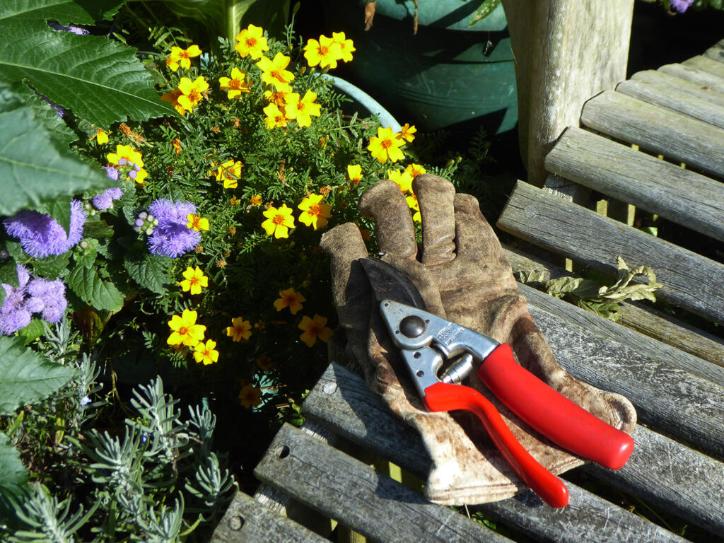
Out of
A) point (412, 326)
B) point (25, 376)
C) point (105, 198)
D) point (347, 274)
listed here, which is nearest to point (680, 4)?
point (347, 274)

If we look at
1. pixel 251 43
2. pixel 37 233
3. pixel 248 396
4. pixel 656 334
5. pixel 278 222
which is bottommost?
pixel 248 396

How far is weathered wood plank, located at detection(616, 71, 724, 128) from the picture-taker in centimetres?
267

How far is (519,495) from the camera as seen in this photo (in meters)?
1.58

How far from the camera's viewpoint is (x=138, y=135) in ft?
7.77

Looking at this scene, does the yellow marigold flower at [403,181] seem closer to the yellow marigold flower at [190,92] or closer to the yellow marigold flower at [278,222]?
the yellow marigold flower at [278,222]

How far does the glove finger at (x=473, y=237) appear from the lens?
1.94 metres

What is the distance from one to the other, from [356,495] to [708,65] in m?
2.37

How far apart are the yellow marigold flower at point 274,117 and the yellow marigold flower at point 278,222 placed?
29cm

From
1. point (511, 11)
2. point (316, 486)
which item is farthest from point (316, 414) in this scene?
point (511, 11)

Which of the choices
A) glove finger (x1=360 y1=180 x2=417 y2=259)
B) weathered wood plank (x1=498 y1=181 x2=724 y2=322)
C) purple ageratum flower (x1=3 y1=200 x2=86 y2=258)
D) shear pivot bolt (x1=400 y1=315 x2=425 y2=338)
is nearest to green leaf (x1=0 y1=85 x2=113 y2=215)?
purple ageratum flower (x1=3 y1=200 x2=86 y2=258)

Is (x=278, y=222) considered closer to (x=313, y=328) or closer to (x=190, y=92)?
(x=313, y=328)

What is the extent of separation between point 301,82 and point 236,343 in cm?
93

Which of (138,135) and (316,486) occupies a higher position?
(138,135)

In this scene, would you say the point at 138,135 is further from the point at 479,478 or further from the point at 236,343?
the point at 479,478
